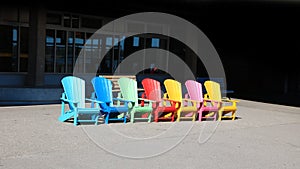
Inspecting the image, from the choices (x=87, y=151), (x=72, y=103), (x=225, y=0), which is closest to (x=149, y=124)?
(x=72, y=103)

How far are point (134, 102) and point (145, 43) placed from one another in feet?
41.9

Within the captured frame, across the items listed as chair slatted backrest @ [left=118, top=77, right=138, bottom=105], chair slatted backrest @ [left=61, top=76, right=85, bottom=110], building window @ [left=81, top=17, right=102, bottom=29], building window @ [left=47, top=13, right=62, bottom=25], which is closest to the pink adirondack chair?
chair slatted backrest @ [left=118, top=77, right=138, bottom=105]

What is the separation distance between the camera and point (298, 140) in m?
7.89

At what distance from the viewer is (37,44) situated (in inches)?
601

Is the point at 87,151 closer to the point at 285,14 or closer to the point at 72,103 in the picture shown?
the point at 72,103

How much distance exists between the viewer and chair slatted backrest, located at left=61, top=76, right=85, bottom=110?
8375mm

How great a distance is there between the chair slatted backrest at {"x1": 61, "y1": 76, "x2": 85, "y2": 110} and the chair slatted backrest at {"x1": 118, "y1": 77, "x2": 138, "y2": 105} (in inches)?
48.5

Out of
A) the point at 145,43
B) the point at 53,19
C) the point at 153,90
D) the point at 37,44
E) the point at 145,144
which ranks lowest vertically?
the point at 145,144

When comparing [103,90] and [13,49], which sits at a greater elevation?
[13,49]

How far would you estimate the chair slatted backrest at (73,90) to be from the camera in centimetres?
838

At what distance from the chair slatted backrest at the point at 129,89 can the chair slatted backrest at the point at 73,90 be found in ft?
4.04

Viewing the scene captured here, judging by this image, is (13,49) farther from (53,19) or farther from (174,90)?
(174,90)

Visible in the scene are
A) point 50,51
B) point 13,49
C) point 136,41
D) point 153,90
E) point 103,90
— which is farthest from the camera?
point 136,41

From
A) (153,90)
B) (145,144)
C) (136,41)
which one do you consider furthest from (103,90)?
(136,41)
